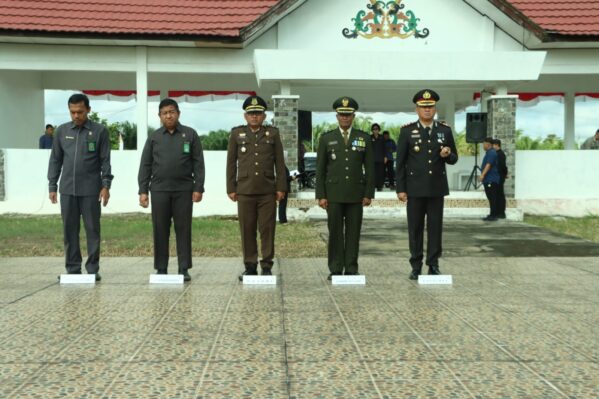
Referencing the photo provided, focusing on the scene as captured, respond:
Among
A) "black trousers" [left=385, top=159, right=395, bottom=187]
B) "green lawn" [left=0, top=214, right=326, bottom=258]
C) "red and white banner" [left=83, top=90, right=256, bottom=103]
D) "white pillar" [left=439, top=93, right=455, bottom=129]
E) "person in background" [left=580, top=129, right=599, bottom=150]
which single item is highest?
"red and white banner" [left=83, top=90, right=256, bottom=103]

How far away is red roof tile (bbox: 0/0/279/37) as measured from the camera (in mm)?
16125

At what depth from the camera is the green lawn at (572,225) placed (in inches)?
535

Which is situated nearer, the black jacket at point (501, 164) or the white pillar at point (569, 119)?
the black jacket at point (501, 164)

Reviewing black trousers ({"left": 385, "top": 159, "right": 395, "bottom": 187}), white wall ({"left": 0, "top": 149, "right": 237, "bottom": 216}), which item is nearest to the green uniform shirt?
white wall ({"left": 0, "top": 149, "right": 237, "bottom": 216})

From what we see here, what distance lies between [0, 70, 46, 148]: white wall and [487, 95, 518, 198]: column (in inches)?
442

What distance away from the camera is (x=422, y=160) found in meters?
7.86

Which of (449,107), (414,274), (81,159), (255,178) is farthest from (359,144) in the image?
(449,107)

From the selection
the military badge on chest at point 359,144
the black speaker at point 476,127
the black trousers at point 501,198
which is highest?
the black speaker at point 476,127

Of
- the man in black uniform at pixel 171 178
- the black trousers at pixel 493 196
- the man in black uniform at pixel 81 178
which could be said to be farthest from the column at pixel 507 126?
the man in black uniform at pixel 81 178

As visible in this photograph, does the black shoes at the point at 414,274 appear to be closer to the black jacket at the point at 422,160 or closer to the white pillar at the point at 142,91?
the black jacket at the point at 422,160

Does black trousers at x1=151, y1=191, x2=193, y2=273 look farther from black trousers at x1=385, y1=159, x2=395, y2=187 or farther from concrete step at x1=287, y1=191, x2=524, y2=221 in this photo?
black trousers at x1=385, y1=159, x2=395, y2=187

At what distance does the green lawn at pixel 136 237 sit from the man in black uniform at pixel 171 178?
99.0 inches

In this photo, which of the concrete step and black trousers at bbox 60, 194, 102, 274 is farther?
the concrete step

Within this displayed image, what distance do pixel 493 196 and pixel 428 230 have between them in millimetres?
8525
